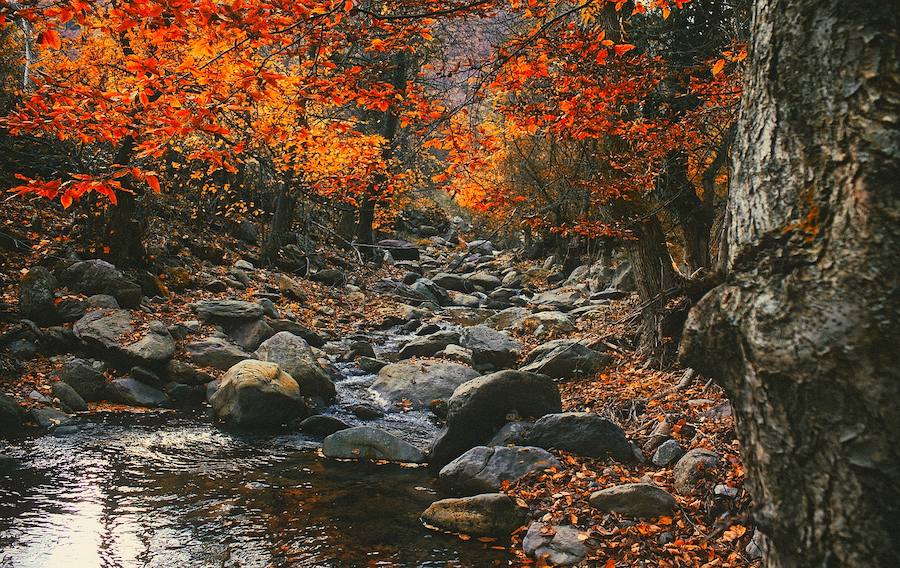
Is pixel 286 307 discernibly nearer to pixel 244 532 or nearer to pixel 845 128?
pixel 244 532

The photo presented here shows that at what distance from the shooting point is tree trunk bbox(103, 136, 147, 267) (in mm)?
12383

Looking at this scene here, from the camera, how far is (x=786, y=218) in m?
2.17

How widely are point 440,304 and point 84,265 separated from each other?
11.5 m

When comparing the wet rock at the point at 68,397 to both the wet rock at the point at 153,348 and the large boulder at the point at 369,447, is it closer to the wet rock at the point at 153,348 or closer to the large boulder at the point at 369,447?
the wet rock at the point at 153,348

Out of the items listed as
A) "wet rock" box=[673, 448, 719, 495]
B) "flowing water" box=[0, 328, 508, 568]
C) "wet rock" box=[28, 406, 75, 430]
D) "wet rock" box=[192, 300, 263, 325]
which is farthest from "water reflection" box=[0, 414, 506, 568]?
"wet rock" box=[192, 300, 263, 325]

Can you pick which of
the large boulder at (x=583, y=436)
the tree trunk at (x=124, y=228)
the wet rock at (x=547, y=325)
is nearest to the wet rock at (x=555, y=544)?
the large boulder at (x=583, y=436)

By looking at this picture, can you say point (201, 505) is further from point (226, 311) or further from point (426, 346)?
point (426, 346)

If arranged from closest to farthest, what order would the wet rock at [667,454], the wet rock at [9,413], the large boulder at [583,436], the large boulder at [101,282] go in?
the wet rock at [667,454], the large boulder at [583,436], the wet rock at [9,413], the large boulder at [101,282]

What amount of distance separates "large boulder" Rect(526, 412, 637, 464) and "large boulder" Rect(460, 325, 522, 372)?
4.31 meters

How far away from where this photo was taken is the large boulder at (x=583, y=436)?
6.93 m

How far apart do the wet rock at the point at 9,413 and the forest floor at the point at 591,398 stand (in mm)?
347

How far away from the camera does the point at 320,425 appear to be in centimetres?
879

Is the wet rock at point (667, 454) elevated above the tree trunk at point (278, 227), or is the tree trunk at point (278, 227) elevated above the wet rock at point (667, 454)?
the tree trunk at point (278, 227)

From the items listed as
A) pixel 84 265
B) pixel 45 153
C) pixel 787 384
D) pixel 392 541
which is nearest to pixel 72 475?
pixel 392 541
